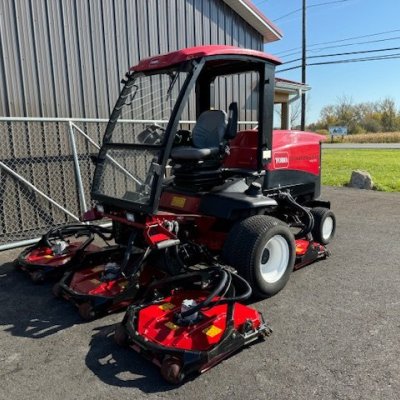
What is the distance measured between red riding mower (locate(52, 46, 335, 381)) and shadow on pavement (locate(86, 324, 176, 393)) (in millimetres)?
129

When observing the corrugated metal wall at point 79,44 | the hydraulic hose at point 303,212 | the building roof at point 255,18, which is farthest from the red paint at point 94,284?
the building roof at point 255,18

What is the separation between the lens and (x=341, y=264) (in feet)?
15.6

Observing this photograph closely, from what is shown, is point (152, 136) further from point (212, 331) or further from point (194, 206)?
point (212, 331)

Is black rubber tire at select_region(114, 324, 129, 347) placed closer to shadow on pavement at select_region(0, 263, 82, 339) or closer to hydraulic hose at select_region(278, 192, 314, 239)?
shadow on pavement at select_region(0, 263, 82, 339)

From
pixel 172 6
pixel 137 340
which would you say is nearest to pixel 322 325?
pixel 137 340

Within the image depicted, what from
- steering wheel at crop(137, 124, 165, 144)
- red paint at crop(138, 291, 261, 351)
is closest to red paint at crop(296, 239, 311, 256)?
red paint at crop(138, 291, 261, 351)

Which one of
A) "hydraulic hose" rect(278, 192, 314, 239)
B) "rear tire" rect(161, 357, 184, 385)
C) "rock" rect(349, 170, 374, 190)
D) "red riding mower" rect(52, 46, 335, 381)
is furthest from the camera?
"rock" rect(349, 170, 374, 190)

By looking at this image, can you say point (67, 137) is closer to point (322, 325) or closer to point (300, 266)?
point (300, 266)

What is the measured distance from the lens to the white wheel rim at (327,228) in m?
5.34

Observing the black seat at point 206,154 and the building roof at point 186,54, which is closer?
the building roof at point 186,54

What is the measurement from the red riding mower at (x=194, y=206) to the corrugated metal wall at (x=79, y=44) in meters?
2.22

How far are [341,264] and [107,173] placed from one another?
111 inches

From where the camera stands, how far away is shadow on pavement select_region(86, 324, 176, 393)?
262 cm

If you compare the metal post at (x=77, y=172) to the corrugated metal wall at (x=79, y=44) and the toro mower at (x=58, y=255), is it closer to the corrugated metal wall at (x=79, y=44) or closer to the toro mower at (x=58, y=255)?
the corrugated metal wall at (x=79, y=44)
